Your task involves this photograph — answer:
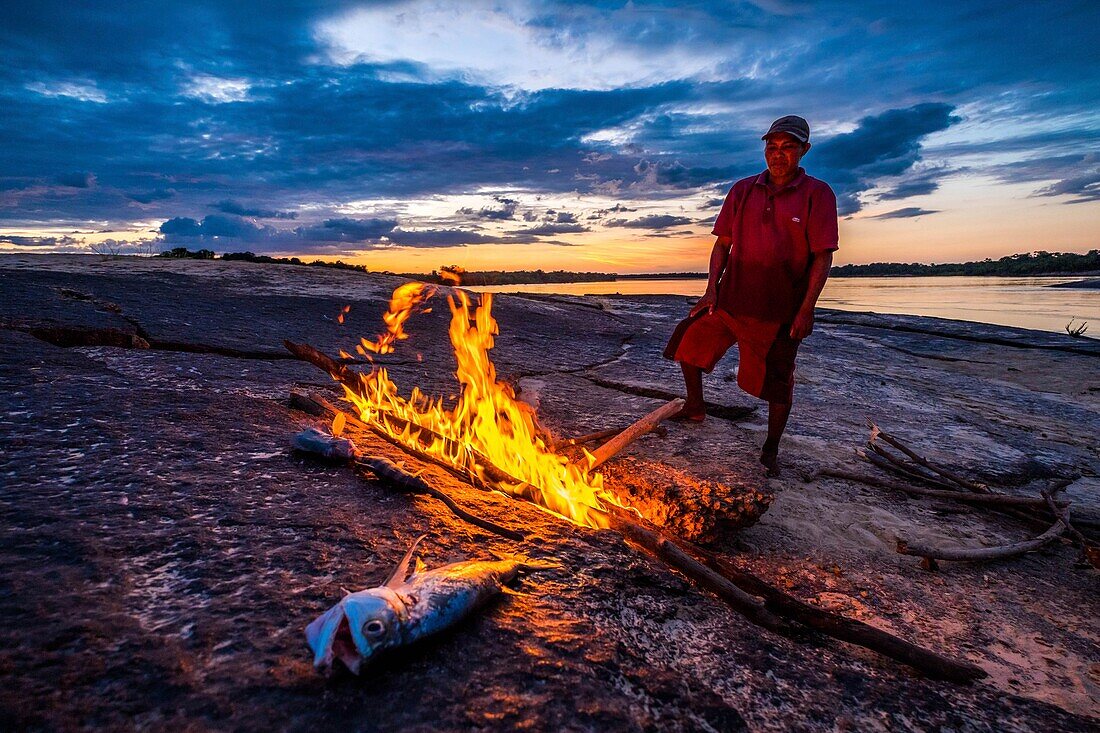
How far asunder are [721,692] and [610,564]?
1.76ft

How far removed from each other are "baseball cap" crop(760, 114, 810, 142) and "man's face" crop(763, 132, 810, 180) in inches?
0.8

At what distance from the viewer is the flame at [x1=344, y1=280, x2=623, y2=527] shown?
2473 mm

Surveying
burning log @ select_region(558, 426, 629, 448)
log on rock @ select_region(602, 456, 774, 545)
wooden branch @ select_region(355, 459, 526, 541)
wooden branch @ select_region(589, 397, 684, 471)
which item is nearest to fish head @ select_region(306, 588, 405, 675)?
wooden branch @ select_region(355, 459, 526, 541)

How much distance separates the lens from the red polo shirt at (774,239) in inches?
122

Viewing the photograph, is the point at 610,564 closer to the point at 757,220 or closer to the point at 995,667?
the point at 995,667

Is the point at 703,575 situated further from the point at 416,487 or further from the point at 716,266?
the point at 716,266

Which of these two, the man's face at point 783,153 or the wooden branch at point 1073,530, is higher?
the man's face at point 783,153

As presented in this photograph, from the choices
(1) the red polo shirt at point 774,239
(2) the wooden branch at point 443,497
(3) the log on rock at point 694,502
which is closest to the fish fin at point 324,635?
(2) the wooden branch at point 443,497

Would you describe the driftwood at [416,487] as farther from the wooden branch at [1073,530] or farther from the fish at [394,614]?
the wooden branch at [1073,530]

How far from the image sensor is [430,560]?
1.70 meters

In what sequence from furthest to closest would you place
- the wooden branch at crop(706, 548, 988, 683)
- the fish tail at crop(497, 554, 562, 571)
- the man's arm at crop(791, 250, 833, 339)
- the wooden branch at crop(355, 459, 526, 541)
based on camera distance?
1. the man's arm at crop(791, 250, 833, 339)
2. the wooden branch at crop(355, 459, 526, 541)
3. the fish tail at crop(497, 554, 562, 571)
4. the wooden branch at crop(706, 548, 988, 683)

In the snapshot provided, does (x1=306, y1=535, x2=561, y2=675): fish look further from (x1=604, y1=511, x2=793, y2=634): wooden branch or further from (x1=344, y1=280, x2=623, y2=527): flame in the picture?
(x1=344, y1=280, x2=623, y2=527): flame

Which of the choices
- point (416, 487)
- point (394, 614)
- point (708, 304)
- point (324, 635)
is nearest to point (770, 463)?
point (708, 304)

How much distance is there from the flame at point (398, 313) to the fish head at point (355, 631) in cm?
356
